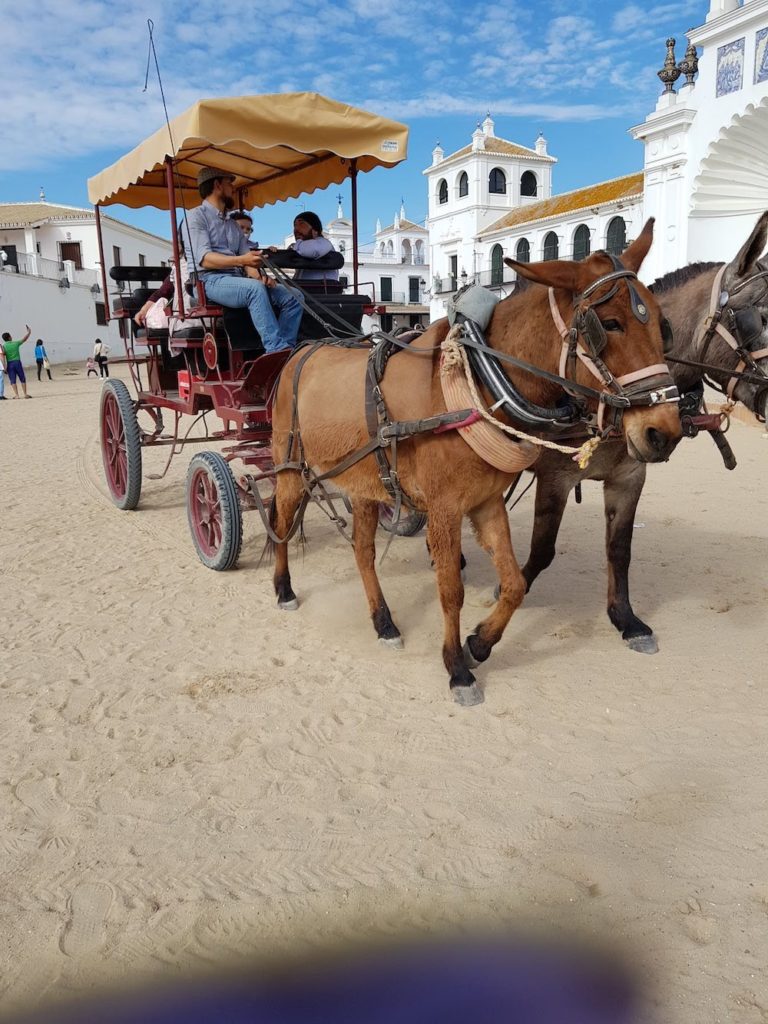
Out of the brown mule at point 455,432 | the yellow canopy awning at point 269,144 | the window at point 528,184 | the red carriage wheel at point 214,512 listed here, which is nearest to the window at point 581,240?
the window at point 528,184

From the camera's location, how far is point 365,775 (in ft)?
9.22

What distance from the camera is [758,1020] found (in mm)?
1769

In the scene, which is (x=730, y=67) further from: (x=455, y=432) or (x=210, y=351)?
(x=455, y=432)

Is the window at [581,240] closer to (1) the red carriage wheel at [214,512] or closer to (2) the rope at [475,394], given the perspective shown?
(1) the red carriage wheel at [214,512]

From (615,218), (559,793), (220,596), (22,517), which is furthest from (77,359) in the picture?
(559,793)

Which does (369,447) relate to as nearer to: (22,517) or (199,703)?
(199,703)

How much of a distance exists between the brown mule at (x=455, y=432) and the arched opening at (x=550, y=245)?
1132 inches

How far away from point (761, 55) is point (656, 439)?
16.3 metres

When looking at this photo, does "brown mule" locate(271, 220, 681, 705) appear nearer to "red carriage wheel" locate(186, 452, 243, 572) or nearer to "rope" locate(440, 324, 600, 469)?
"rope" locate(440, 324, 600, 469)

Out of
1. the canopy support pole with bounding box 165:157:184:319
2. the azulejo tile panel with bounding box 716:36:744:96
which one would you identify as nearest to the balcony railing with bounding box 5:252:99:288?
the azulejo tile panel with bounding box 716:36:744:96

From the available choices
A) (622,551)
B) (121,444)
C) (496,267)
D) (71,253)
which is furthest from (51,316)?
(622,551)

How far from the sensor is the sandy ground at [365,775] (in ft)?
6.84

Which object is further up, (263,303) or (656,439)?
(263,303)

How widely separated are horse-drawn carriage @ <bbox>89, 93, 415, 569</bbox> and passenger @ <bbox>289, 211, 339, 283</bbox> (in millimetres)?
73
